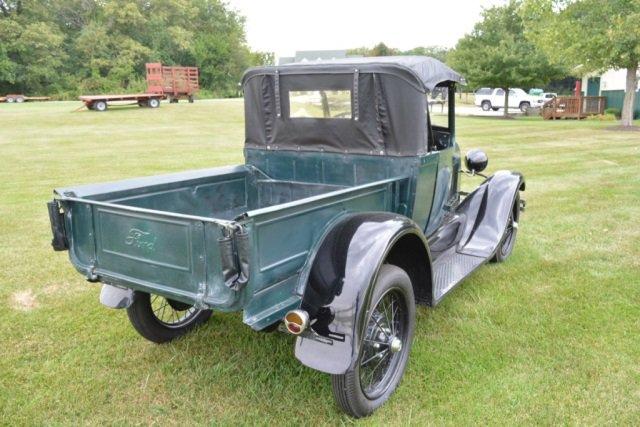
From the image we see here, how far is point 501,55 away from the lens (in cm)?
2595

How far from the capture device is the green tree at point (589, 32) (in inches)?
676

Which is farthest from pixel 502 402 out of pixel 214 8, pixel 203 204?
pixel 214 8

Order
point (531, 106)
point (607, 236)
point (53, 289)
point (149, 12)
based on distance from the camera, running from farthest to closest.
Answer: point (149, 12)
point (531, 106)
point (607, 236)
point (53, 289)

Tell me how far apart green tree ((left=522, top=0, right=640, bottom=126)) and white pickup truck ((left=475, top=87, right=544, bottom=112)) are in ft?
45.1

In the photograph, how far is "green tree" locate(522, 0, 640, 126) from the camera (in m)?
17.2

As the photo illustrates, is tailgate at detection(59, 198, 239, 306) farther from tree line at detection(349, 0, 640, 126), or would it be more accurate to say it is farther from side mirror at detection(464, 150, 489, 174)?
tree line at detection(349, 0, 640, 126)

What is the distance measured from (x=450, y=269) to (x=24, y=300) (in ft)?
11.9

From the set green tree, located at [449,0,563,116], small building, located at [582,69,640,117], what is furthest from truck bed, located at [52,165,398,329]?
small building, located at [582,69,640,117]

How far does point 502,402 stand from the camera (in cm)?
307

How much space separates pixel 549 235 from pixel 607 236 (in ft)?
2.12

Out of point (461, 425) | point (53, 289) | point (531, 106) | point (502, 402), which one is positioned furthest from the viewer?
point (531, 106)

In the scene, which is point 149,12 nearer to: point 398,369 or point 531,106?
point 531,106

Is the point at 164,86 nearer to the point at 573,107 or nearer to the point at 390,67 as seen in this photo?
the point at 573,107

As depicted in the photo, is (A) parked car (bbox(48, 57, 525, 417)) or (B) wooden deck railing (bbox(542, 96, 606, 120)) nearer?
(A) parked car (bbox(48, 57, 525, 417))
